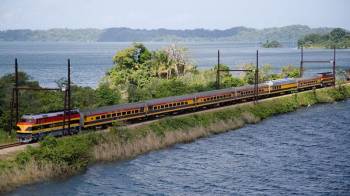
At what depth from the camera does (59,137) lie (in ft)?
154

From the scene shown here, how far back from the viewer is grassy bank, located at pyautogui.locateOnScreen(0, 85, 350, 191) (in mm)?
38844

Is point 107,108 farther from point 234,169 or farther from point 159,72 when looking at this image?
point 159,72

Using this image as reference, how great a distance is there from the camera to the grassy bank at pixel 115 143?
3884 cm

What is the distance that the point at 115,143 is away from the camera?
47688 millimetres

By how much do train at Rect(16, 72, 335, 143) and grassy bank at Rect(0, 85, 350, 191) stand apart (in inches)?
90.6

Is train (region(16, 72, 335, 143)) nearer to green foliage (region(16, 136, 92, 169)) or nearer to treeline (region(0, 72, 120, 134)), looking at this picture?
green foliage (region(16, 136, 92, 169))

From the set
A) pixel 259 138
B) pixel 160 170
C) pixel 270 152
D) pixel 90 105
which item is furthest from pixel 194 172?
pixel 90 105

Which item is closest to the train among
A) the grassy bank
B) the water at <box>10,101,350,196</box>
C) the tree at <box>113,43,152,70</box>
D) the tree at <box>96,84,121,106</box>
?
the grassy bank

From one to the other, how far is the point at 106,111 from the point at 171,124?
7485 millimetres

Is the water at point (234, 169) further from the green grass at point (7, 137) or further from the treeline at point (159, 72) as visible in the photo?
the treeline at point (159, 72)

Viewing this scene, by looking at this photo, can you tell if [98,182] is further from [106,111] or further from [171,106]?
[171,106]

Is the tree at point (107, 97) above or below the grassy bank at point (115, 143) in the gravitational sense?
above

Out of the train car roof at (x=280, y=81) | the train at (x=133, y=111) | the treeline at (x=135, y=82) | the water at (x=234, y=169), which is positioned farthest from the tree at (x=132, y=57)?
the water at (x=234, y=169)

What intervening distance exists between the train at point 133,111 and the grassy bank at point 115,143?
2301mm
